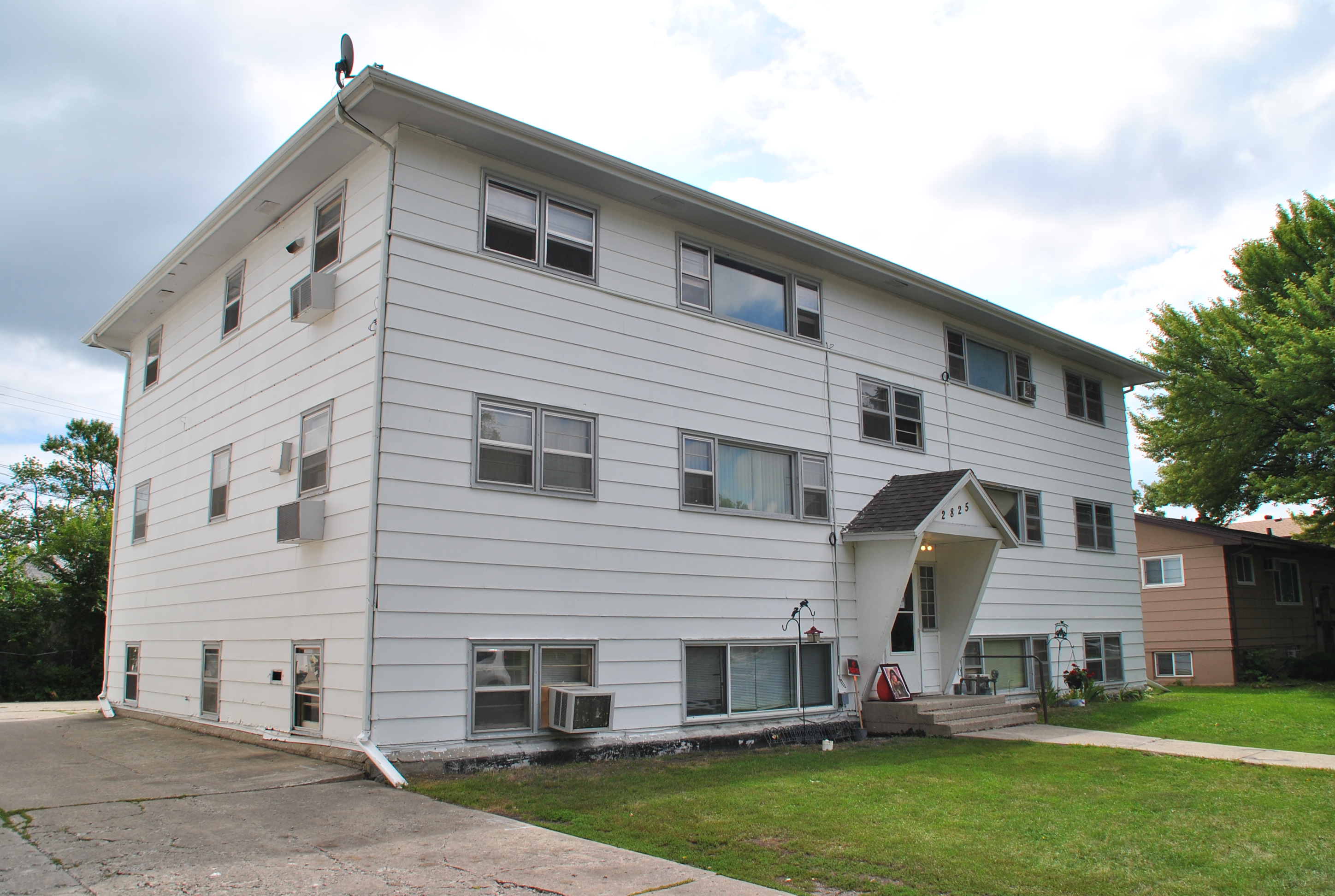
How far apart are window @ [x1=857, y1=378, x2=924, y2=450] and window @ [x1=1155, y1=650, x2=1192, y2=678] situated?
1503 centimetres

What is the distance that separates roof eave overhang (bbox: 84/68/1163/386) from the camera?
970 cm

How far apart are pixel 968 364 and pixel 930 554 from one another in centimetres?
374

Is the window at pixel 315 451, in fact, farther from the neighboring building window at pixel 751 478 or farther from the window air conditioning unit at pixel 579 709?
the neighboring building window at pixel 751 478

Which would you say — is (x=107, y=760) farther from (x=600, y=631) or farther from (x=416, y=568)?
(x=600, y=631)

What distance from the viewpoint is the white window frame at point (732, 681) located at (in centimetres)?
1136

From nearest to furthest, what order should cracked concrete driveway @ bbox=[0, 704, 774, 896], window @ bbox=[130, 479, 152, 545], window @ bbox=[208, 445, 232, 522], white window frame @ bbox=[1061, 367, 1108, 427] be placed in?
cracked concrete driveway @ bbox=[0, 704, 774, 896] < window @ bbox=[208, 445, 232, 522] < window @ bbox=[130, 479, 152, 545] < white window frame @ bbox=[1061, 367, 1108, 427]

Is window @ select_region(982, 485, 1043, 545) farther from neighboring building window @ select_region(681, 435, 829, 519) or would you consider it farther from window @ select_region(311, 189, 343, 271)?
window @ select_region(311, 189, 343, 271)

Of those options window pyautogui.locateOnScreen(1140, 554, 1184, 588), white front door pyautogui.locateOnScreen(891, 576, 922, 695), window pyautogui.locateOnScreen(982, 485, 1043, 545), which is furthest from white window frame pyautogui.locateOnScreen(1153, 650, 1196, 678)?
white front door pyautogui.locateOnScreen(891, 576, 922, 695)

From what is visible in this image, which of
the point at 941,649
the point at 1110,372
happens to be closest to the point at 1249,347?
the point at 1110,372

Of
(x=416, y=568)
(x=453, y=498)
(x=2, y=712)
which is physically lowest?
(x=2, y=712)

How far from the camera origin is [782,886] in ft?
18.0

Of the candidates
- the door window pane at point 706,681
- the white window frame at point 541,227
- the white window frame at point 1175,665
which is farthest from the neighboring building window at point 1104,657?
the white window frame at point 541,227

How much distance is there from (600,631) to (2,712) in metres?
11.9

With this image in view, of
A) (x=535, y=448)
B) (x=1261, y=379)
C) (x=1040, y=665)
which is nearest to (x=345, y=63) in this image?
(x=535, y=448)
